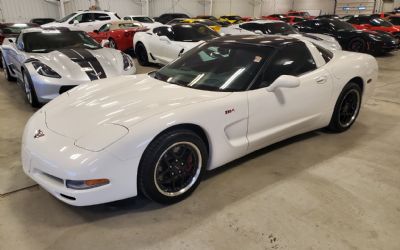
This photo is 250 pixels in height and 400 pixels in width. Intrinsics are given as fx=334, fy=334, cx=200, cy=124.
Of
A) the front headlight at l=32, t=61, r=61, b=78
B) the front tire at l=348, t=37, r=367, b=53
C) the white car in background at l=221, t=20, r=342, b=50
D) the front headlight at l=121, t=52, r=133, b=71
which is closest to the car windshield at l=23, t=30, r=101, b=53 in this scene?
the front headlight at l=121, t=52, r=133, b=71

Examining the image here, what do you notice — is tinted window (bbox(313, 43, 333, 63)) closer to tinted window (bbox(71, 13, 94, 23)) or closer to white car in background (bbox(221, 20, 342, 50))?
white car in background (bbox(221, 20, 342, 50))

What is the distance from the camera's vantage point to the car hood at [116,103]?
2438 millimetres

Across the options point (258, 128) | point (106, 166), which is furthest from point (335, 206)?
point (106, 166)

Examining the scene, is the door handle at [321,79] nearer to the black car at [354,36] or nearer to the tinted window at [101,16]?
the black car at [354,36]

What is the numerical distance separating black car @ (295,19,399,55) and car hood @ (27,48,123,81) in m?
7.88

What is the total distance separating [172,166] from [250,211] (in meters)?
0.68

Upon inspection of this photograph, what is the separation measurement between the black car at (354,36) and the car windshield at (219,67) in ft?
28.4

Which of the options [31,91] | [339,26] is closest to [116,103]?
[31,91]

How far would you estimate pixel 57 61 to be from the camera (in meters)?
5.03

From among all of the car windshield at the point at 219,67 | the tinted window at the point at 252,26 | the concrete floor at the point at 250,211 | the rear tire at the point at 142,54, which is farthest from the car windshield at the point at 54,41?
the tinted window at the point at 252,26

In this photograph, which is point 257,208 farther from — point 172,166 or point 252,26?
point 252,26

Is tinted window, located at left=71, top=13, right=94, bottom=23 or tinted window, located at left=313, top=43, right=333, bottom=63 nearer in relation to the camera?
tinted window, located at left=313, top=43, right=333, bottom=63

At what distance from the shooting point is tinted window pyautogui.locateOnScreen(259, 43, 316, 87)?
305 centimetres

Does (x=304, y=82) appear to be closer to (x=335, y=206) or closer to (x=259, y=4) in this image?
(x=335, y=206)
